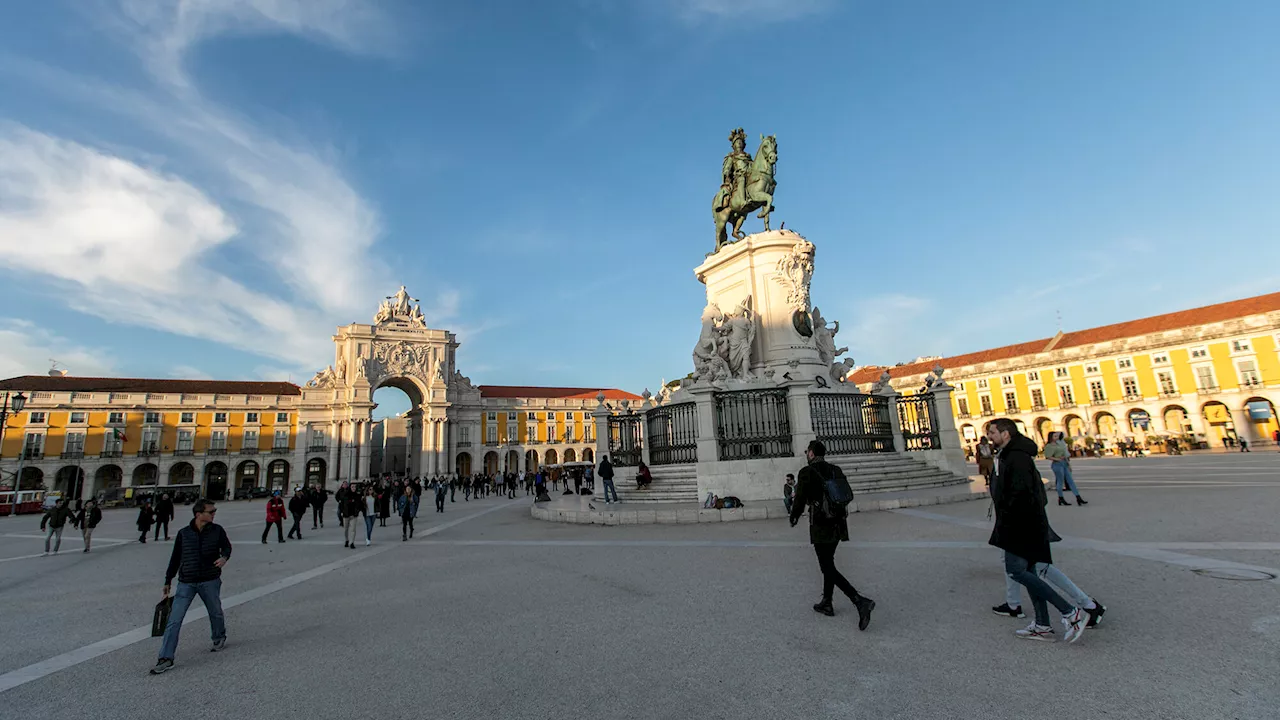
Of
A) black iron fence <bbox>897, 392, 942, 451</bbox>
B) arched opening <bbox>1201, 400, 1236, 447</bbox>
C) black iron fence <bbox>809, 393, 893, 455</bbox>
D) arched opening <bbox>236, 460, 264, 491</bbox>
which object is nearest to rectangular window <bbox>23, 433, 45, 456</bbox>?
arched opening <bbox>236, 460, 264, 491</bbox>

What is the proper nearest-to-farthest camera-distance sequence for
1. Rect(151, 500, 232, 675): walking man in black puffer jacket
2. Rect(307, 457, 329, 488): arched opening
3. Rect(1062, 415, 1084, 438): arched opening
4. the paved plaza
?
the paved plaza, Rect(151, 500, 232, 675): walking man in black puffer jacket, Rect(1062, 415, 1084, 438): arched opening, Rect(307, 457, 329, 488): arched opening

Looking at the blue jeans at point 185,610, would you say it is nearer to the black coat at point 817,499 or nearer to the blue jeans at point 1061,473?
the black coat at point 817,499

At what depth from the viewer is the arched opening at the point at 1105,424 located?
148 ft

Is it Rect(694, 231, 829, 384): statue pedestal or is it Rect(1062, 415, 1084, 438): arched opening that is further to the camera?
Rect(1062, 415, 1084, 438): arched opening

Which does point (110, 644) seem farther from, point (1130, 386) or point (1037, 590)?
point (1130, 386)

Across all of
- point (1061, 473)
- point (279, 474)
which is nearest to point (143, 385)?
point (279, 474)

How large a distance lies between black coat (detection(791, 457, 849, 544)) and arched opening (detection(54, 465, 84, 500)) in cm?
7047

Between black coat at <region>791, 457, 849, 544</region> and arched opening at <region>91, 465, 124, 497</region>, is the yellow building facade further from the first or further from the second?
arched opening at <region>91, 465, 124, 497</region>

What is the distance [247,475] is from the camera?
58688 millimetres

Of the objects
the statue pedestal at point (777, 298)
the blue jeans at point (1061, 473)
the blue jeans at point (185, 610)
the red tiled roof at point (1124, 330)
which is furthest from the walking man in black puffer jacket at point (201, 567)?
the red tiled roof at point (1124, 330)

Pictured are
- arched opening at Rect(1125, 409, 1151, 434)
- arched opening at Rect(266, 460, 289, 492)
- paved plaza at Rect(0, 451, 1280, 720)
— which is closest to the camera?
paved plaza at Rect(0, 451, 1280, 720)

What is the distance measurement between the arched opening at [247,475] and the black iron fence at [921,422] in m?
63.9

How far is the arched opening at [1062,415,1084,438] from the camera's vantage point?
4647 cm

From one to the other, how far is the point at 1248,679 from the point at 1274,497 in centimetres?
975
